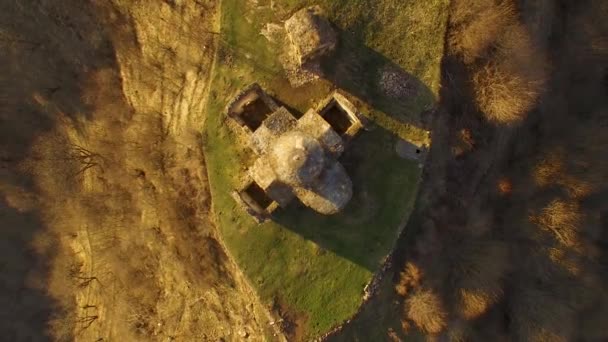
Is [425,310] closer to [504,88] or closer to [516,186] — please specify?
[516,186]

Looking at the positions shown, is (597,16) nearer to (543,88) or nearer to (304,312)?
(543,88)

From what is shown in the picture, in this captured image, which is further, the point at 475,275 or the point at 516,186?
the point at 516,186

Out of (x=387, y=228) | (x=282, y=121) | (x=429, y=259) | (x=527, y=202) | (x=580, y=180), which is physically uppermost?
(x=282, y=121)

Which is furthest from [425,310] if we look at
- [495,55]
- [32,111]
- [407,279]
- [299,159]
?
[32,111]

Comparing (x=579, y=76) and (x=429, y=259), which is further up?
(x=429, y=259)

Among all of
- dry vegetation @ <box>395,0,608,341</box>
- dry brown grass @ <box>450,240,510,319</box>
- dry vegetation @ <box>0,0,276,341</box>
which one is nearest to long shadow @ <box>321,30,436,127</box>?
dry vegetation @ <box>395,0,608,341</box>

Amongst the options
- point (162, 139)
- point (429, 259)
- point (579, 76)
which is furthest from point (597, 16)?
point (162, 139)
